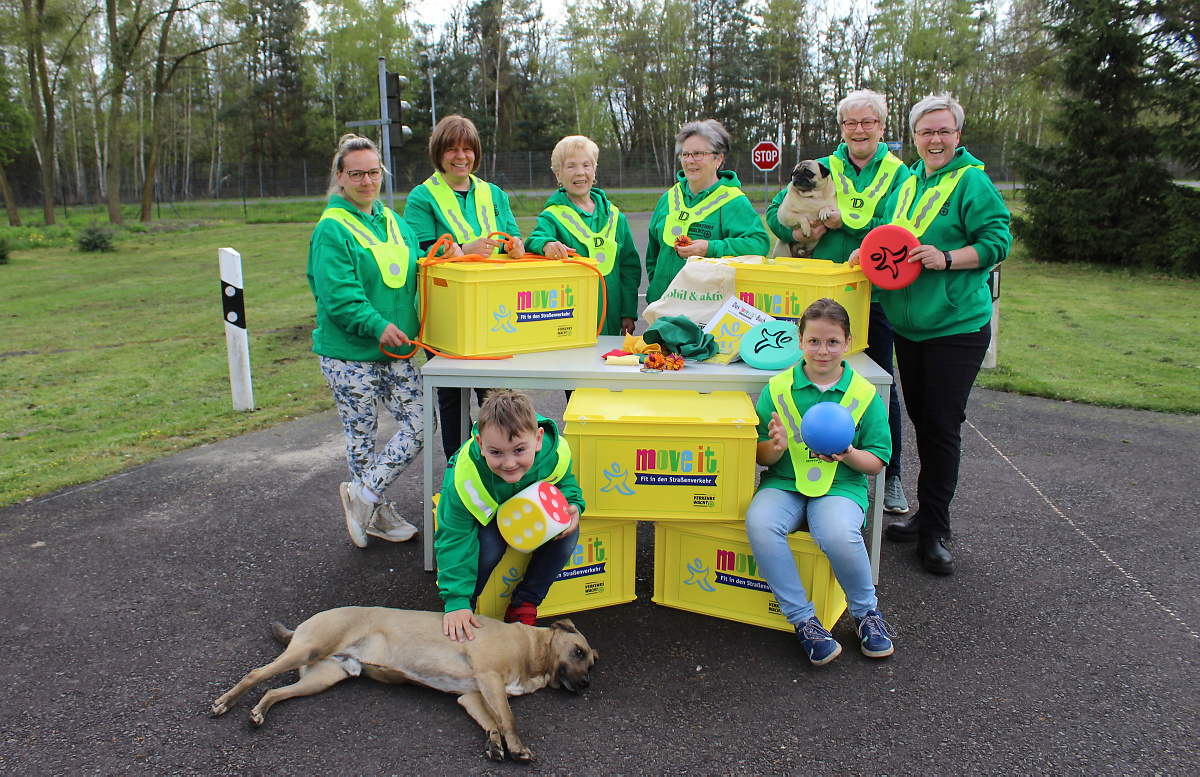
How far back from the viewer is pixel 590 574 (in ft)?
11.8

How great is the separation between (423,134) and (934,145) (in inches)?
1709

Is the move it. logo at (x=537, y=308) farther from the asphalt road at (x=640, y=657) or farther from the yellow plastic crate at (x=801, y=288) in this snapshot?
the asphalt road at (x=640, y=657)

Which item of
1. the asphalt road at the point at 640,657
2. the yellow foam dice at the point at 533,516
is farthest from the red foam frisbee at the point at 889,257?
the yellow foam dice at the point at 533,516

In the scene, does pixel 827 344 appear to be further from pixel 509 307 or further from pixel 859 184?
pixel 509 307

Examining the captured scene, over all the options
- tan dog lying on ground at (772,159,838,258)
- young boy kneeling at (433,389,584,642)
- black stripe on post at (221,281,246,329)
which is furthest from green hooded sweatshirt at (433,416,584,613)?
black stripe on post at (221,281,246,329)

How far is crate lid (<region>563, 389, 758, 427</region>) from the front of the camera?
3.32 m

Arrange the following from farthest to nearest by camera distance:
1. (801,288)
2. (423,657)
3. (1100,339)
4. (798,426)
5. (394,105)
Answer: (394,105) → (1100,339) → (801,288) → (798,426) → (423,657)

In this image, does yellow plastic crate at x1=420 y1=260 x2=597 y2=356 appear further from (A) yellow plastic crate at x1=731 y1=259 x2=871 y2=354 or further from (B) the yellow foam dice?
(B) the yellow foam dice

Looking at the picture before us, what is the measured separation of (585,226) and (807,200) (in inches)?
45.1

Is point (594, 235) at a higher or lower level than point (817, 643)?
higher

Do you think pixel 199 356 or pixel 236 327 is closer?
pixel 236 327

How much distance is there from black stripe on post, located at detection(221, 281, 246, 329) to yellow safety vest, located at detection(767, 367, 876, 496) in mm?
4570

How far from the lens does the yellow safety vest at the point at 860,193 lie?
4.00 metres

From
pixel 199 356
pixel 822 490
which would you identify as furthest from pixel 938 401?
pixel 199 356
